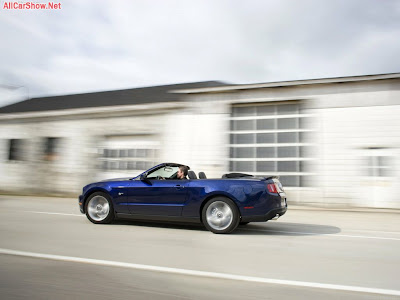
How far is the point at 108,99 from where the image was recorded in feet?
64.9

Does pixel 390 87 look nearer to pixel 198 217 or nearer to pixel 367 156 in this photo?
pixel 367 156

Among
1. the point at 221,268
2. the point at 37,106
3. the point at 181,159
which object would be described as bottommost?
the point at 221,268

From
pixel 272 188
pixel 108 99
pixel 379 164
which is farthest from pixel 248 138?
pixel 108 99

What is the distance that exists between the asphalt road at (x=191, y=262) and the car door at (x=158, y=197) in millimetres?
369

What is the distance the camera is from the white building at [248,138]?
11922 mm

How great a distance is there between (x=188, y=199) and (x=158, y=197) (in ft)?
2.14

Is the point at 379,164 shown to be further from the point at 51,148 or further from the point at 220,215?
the point at 51,148

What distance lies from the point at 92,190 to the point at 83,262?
338cm

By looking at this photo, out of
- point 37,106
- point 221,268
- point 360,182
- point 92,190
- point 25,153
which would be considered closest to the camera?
point 221,268

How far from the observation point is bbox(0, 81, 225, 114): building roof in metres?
17.7

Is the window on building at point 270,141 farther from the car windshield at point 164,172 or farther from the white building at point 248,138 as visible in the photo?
the car windshield at point 164,172

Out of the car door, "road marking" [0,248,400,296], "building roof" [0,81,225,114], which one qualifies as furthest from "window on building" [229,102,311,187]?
"road marking" [0,248,400,296]

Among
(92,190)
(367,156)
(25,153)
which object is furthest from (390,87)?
(25,153)

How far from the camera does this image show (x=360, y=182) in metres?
11.9
